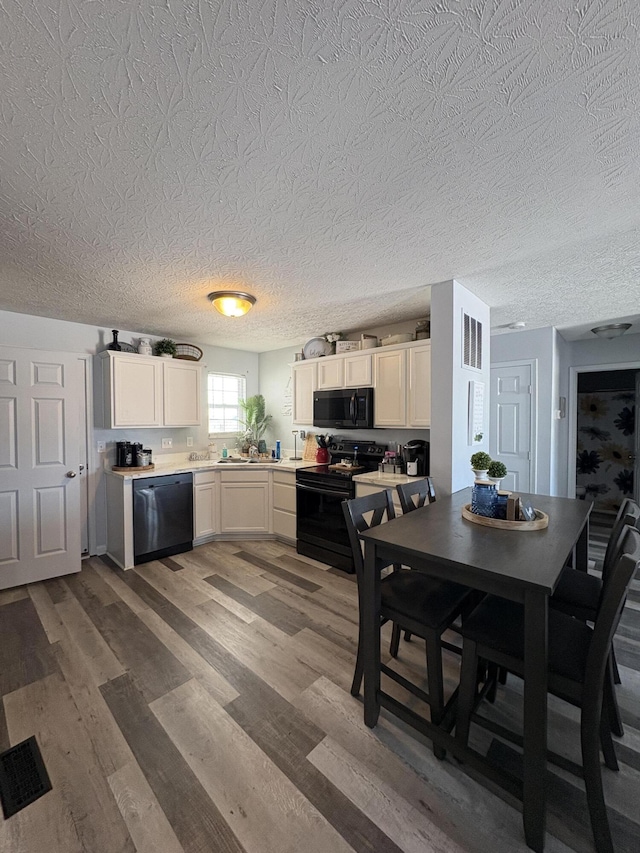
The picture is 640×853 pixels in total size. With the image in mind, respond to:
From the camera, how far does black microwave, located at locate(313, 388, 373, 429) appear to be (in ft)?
11.8

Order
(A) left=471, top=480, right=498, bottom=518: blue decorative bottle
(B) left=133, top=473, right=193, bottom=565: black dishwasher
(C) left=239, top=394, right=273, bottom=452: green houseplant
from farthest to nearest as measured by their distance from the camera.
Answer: (C) left=239, top=394, right=273, bottom=452: green houseplant < (B) left=133, top=473, right=193, bottom=565: black dishwasher < (A) left=471, top=480, right=498, bottom=518: blue decorative bottle

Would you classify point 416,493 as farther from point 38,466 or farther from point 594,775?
point 38,466

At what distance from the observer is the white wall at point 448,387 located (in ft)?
8.73

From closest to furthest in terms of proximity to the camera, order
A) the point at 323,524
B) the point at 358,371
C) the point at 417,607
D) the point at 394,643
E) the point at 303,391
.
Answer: the point at 417,607 < the point at 394,643 < the point at 323,524 < the point at 358,371 < the point at 303,391

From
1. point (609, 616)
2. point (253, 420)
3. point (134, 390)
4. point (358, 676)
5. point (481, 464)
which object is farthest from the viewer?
point (253, 420)

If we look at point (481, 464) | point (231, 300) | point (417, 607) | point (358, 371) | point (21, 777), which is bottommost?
point (21, 777)

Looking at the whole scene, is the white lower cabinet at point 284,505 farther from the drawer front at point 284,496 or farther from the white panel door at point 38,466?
the white panel door at point 38,466

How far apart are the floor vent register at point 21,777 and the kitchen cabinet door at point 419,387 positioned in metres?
3.05

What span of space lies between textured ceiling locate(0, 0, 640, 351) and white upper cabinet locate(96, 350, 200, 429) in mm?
1248

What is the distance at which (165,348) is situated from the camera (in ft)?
13.7

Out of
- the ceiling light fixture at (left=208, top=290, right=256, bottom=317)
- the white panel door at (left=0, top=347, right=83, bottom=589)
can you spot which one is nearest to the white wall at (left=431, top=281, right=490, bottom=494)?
the ceiling light fixture at (left=208, top=290, right=256, bottom=317)

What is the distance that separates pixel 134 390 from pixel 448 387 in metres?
3.19

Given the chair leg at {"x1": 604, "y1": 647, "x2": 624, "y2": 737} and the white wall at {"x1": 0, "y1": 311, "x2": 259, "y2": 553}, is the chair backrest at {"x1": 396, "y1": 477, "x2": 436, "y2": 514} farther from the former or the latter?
the white wall at {"x1": 0, "y1": 311, "x2": 259, "y2": 553}

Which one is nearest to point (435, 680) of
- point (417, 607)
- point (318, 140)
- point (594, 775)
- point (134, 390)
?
point (417, 607)
